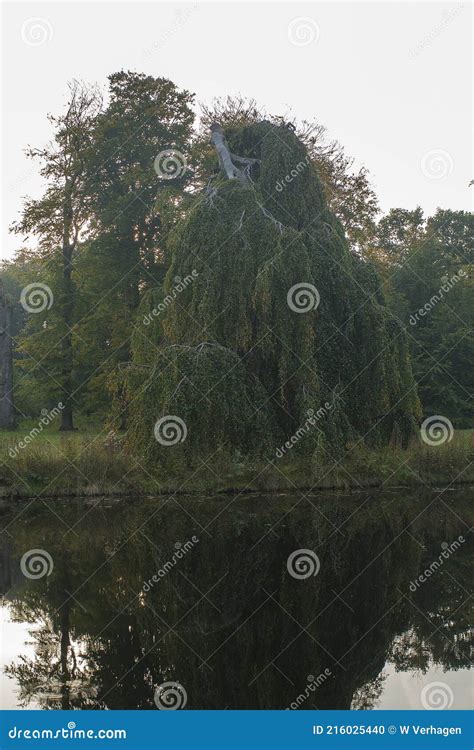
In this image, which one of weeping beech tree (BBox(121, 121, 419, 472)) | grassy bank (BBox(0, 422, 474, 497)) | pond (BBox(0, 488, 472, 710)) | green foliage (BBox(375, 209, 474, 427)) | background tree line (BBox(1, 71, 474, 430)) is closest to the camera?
pond (BBox(0, 488, 472, 710))

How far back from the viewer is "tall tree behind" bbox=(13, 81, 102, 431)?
21812 mm

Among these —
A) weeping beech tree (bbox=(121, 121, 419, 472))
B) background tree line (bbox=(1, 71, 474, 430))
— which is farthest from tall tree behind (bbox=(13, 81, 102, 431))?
weeping beech tree (bbox=(121, 121, 419, 472))

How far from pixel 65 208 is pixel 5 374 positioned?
561cm

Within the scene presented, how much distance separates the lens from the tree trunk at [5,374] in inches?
885

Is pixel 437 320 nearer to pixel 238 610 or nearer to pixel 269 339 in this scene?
pixel 269 339

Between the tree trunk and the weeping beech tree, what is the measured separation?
10318 mm

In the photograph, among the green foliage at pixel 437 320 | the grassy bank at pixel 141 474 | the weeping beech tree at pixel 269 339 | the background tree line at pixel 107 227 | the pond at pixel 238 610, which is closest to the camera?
the pond at pixel 238 610

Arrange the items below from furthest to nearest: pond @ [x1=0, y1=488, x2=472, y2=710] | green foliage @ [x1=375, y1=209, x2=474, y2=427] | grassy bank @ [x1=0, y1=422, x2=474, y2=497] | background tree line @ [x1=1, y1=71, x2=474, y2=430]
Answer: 1. green foliage @ [x1=375, y1=209, x2=474, y2=427]
2. background tree line @ [x1=1, y1=71, x2=474, y2=430]
3. grassy bank @ [x1=0, y1=422, x2=474, y2=497]
4. pond @ [x1=0, y1=488, x2=472, y2=710]

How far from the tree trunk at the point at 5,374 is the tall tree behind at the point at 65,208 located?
55.4 inches

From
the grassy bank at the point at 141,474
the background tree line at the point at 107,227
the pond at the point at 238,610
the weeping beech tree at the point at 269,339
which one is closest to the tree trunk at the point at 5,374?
the background tree line at the point at 107,227

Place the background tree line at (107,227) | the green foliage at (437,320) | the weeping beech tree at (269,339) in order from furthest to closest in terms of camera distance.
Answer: the green foliage at (437,320)
the background tree line at (107,227)
the weeping beech tree at (269,339)

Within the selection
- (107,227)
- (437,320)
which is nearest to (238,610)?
(107,227)

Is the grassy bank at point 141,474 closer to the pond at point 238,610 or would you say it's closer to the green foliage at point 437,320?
the pond at point 238,610

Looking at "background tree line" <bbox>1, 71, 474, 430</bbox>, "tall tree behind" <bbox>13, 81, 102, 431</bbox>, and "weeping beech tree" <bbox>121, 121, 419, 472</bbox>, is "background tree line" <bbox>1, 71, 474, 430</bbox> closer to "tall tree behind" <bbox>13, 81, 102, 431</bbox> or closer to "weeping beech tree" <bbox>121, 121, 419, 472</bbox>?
"tall tree behind" <bbox>13, 81, 102, 431</bbox>
